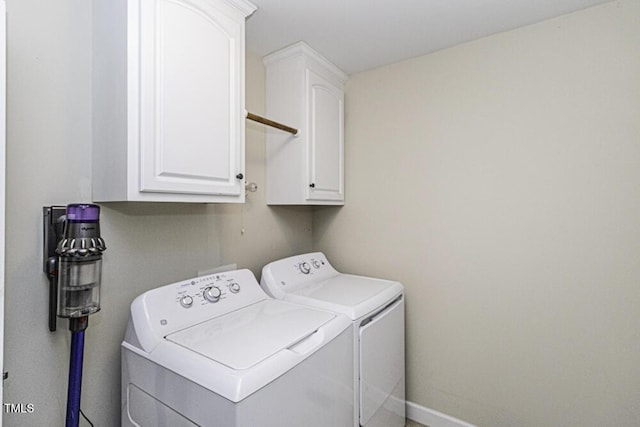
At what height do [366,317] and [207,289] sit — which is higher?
[207,289]

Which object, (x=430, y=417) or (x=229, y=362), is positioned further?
(x=430, y=417)

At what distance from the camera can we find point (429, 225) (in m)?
1.87

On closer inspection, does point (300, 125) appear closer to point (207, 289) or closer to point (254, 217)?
point (254, 217)

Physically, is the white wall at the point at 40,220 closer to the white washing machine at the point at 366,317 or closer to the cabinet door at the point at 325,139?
the white washing machine at the point at 366,317

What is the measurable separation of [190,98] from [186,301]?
79 centimetres

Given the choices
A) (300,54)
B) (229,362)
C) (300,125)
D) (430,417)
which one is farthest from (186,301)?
(430,417)

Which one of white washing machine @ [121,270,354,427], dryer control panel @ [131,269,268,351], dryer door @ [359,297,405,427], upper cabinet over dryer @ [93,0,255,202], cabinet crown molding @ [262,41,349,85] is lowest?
dryer door @ [359,297,405,427]

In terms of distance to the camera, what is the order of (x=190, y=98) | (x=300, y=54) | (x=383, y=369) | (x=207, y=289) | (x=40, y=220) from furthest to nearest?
(x=300, y=54), (x=383, y=369), (x=207, y=289), (x=190, y=98), (x=40, y=220)

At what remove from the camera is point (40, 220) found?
1.04 meters

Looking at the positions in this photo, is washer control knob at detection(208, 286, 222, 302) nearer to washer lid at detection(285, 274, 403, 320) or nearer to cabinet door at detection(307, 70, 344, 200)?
washer lid at detection(285, 274, 403, 320)

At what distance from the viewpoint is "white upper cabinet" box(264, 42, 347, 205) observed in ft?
5.86

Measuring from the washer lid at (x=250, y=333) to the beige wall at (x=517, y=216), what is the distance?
0.94 meters

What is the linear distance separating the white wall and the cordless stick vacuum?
0.17 feet

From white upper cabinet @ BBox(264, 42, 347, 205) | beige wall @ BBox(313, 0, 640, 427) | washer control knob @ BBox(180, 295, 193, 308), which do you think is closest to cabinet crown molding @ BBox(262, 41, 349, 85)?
white upper cabinet @ BBox(264, 42, 347, 205)
